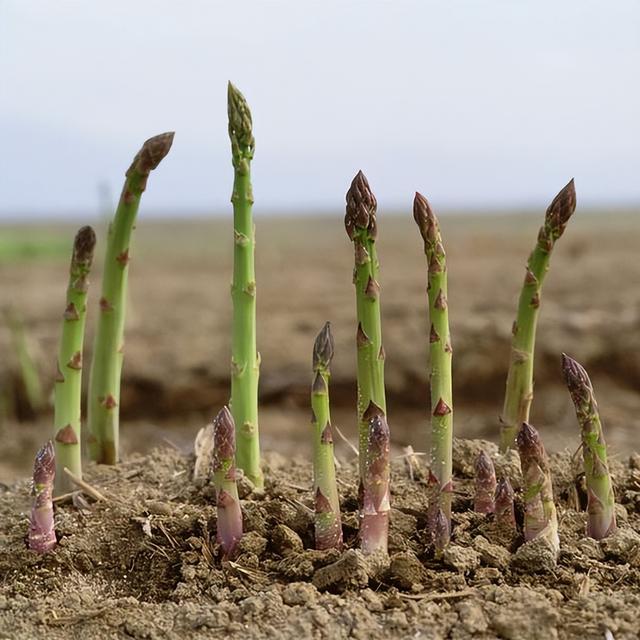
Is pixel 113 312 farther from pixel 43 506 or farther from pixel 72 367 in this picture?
pixel 43 506

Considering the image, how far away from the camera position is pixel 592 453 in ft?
7.43

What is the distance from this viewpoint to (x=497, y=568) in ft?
7.19

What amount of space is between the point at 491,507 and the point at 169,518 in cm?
96

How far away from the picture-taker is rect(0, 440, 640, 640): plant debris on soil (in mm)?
1989

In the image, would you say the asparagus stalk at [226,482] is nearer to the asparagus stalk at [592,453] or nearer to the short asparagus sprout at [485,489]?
the short asparagus sprout at [485,489]

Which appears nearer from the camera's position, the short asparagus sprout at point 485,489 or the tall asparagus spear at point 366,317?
the tall asparagus spear at point 366,317

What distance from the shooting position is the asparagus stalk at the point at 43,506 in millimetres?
2412

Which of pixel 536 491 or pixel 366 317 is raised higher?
pixel 366 317

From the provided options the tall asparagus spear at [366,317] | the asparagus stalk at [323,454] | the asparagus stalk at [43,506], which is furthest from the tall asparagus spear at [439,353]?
the asparagus stalk at [43,506]

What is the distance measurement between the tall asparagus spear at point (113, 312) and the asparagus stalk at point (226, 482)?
85 centimetres

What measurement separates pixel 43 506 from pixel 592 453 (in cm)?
158

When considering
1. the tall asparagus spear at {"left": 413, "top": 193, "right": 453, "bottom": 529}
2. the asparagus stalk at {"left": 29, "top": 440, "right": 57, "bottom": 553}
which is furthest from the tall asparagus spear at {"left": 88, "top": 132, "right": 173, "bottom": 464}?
the tall asparagus spear at {"left": 413, "top": 193, "right": 453, "bottom": 529}

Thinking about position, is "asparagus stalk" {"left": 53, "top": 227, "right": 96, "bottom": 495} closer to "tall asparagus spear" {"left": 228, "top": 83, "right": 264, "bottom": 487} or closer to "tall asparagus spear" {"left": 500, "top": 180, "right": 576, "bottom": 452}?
"tall asparagus spear" {"left": 228, "top": 83, "right": 264, "bottom": 487}

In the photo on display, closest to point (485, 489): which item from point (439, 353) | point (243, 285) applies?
point (439, 353)
